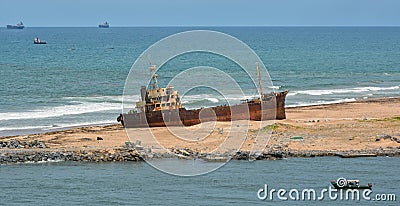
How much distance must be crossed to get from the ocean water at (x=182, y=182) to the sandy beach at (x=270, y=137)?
2.67 metres

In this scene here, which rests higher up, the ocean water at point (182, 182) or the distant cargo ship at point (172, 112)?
the distant cargo ship at point (172, 112)

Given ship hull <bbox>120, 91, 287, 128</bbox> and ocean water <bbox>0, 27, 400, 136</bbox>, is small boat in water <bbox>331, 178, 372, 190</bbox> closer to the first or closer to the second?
ship hull <bbox>120, 91, 287, 128</bbox>

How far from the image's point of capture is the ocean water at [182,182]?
33844mm

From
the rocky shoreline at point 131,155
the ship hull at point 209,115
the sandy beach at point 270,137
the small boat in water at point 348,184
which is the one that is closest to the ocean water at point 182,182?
the small boat in water at point 348,184

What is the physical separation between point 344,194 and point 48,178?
13.5 m

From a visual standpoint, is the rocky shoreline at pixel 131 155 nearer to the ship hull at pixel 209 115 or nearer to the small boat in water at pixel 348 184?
the small boat in water at pixel 348 184

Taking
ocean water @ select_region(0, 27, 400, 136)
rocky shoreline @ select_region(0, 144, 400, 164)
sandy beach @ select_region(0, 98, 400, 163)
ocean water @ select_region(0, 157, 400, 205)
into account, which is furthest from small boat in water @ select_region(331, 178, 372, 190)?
ocean water @ select_region(0, 27, 400, 136)

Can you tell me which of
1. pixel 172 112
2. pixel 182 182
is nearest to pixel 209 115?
pixel 172 112

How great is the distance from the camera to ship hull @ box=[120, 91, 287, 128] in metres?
50.3

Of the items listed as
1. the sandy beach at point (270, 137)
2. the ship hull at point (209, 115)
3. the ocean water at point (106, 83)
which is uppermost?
the ocean water at point (106, 83)

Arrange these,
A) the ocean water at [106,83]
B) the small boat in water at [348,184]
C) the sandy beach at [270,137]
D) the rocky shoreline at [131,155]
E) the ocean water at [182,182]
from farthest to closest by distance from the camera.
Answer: the ocean water at [106,83], the sandy beach at [270,137], the rocky shoreline at [131,155], the small boat in water at [348,184], the ocean water at [182,182]

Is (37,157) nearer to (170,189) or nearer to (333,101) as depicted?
(170,189)

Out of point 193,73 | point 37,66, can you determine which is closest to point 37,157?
point 193,73

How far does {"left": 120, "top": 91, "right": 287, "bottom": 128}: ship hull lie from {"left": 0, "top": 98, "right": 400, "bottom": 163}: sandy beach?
0.59 metres
